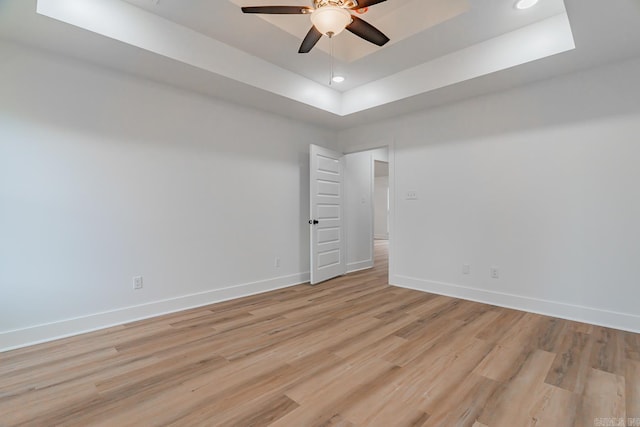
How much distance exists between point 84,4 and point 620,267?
5.23m

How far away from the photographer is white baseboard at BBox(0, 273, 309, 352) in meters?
2.48

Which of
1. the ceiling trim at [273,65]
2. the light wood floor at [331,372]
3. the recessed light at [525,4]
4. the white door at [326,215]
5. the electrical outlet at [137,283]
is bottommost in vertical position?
the light wood floor at [331,372]

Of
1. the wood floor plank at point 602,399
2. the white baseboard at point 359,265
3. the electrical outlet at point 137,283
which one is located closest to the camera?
the wood floor plank at point 602,399

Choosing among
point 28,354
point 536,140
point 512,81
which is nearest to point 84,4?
point 28,354

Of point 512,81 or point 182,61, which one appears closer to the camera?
point 182,61

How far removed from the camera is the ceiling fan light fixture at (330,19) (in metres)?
2.04

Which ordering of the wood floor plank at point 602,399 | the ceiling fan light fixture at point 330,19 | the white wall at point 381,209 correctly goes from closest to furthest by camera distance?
1. the wood floor plank at point 602,399
2. the ceiling fan light fixture at point 330,19
3. the white wall at point 381,209

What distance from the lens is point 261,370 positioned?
2.10m

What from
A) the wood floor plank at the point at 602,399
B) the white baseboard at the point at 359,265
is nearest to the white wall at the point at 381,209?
the white baseboard at the point at 359,265

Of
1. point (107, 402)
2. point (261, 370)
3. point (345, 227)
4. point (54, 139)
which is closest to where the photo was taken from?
point (107, 402)

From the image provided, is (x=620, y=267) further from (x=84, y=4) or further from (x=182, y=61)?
(x=84, y=4)

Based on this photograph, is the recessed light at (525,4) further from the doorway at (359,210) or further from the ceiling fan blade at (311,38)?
the doorway at (359,210)

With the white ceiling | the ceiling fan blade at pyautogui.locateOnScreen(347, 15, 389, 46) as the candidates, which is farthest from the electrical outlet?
the ceiling fan blade at pyautogui.locateOnScreen(347, 15, 389, 46)

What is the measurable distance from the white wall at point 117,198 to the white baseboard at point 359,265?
1625mm
